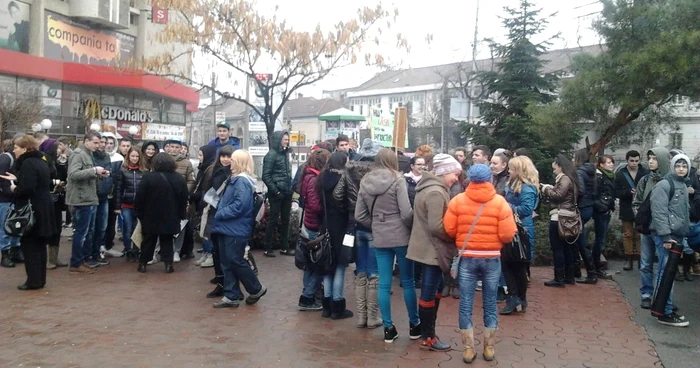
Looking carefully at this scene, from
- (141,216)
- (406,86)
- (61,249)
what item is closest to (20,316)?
(141,216)

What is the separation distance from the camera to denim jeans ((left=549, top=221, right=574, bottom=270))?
8820 millimetres

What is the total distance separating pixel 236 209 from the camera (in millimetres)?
7457

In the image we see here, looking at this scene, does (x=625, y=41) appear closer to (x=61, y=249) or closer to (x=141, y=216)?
(x=141, y=216)

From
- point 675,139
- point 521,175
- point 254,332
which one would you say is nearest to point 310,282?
point 254,332

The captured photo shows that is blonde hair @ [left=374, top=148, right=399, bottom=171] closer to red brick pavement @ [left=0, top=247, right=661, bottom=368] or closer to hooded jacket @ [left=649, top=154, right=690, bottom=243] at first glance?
red brick pavement @ [left=0, top=247, right=661, bottom=368]

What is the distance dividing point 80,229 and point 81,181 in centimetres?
68

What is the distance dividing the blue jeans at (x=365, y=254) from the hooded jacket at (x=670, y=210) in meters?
3.12

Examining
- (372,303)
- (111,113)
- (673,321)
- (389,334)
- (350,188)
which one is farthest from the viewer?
(111,113)

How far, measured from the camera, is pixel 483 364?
586 centimetres

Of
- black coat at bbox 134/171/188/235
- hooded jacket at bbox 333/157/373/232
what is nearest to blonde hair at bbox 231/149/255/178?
hooded jacket at bbox 333/157/373/232

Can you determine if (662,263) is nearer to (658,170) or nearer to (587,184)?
(658,170)

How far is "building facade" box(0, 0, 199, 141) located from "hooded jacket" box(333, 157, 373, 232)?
17144 millimetres

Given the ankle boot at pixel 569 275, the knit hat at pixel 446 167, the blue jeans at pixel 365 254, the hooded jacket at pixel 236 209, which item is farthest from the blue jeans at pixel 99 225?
the ankle boot at pixel 569 275

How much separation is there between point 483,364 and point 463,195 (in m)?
1.50
